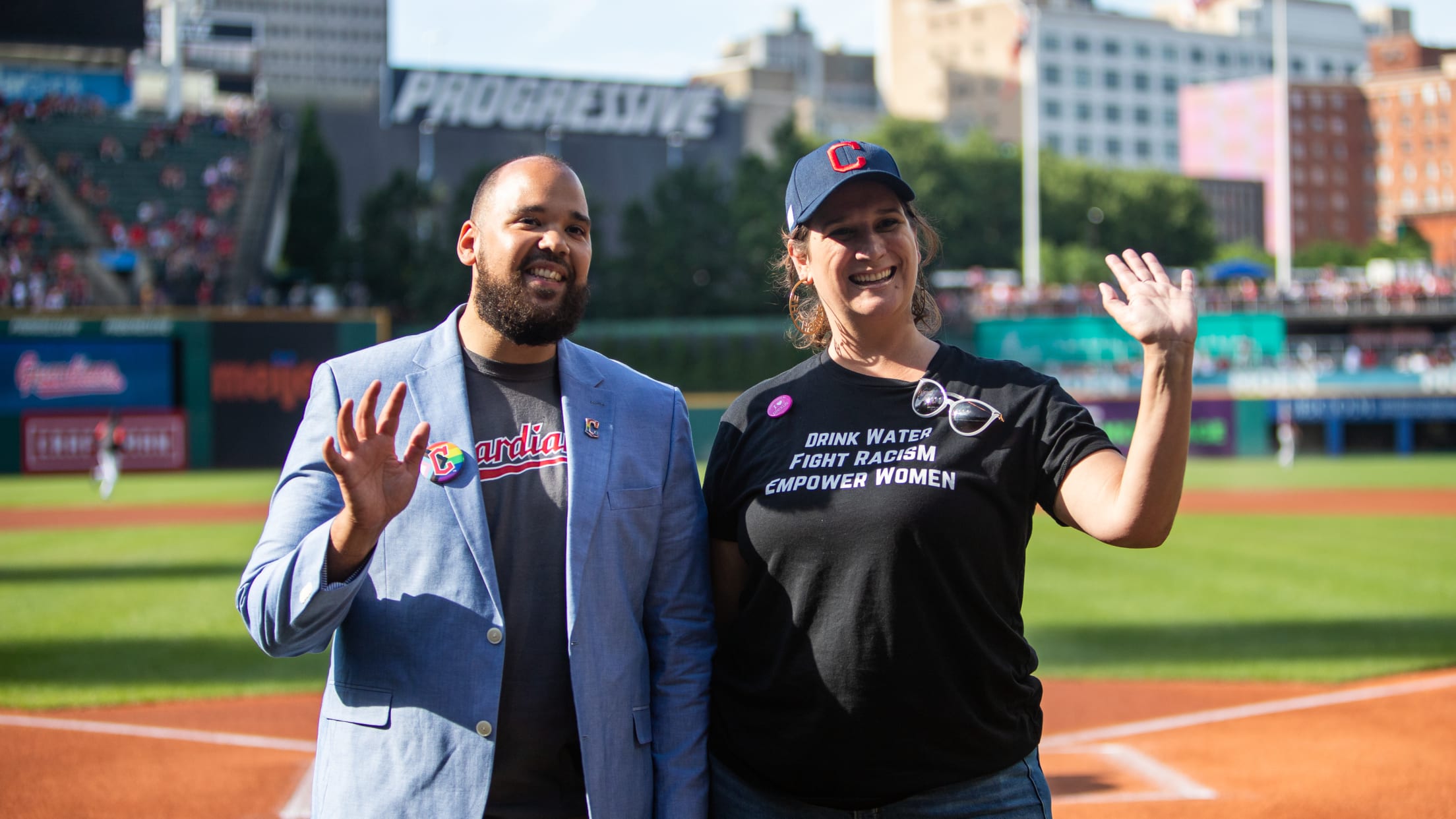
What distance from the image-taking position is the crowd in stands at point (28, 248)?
99.5 feet

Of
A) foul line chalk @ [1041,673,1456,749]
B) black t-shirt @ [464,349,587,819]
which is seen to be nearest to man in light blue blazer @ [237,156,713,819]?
black t-shirt @ [464,349,587,819]

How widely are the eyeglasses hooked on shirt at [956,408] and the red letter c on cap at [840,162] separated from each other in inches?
21.5

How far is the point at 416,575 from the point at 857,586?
100 cm

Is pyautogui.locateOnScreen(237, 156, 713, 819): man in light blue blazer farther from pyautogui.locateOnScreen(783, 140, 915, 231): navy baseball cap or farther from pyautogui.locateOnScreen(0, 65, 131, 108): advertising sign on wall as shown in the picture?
pyautogui.locateOnScreen(0, 65, 131, 108): advertising sign on wall

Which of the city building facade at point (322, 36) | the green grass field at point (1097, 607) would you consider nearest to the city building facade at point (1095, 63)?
the city building facade at point (322, 36)

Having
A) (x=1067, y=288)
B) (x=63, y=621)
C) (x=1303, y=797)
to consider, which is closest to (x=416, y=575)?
(x=1303, y=797)

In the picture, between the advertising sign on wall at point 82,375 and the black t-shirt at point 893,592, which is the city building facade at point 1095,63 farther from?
the black t-shirt at point 893,592

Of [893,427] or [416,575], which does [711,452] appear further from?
[416,575]

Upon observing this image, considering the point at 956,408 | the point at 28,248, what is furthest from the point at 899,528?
the point at 28,248

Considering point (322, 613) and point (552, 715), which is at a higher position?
point (322, 613)

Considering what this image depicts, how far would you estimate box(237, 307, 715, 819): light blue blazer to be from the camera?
105 inches

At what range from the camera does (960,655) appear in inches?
109

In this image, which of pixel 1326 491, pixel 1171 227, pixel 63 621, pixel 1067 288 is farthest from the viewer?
pixel 1171 227

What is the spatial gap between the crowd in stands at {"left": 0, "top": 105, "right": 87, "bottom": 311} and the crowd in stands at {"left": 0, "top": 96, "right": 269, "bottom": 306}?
5 centimetres
